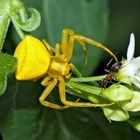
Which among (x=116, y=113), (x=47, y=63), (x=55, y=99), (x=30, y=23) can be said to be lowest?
(x=55, y=99)

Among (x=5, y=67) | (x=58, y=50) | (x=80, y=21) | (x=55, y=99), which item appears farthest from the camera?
(x=80, y=21)

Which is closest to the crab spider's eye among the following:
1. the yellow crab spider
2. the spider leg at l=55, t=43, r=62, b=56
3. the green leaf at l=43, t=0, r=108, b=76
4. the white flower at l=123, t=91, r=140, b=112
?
the yellow crab spider

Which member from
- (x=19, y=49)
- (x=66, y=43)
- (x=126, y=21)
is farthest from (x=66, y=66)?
(x=126, y=21)

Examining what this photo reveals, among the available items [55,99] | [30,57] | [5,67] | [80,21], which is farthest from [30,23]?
[80,21]

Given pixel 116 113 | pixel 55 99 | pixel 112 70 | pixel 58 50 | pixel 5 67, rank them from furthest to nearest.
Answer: pixel 55 99 → pixel 58 50 → pixel 112 70 → pixel 116 113 → pixel 5 67

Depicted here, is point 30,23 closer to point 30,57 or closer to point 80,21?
point 30,57

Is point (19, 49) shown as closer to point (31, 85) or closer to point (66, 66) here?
point (66, 66)

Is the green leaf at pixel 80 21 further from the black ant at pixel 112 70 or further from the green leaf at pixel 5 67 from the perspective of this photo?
the green leaf at pixel 5 67
